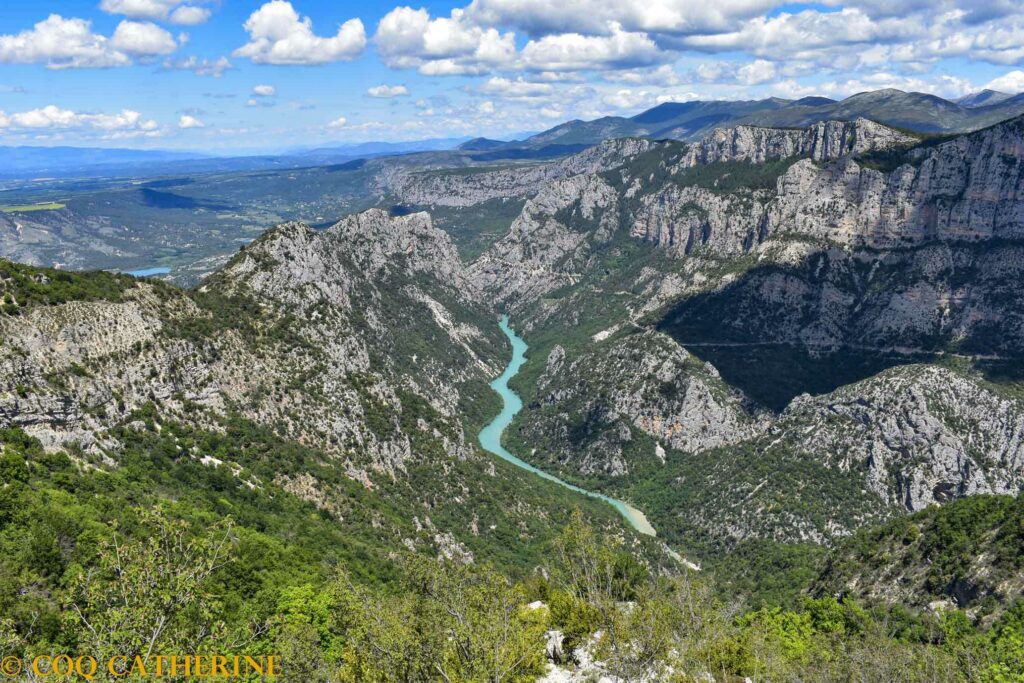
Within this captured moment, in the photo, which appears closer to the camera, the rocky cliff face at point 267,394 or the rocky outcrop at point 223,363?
the rocky outcrop at point 223,363

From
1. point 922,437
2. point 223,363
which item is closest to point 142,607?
point 223,363

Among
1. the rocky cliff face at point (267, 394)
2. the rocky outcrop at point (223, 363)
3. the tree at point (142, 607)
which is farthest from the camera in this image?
the rocky cliff face at point (267, 394)

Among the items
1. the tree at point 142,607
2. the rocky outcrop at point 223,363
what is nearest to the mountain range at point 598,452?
the rocky outcrop at point 223,363

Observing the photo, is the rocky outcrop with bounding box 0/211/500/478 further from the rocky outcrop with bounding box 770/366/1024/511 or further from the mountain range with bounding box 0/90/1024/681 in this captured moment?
the rocky outcrop with bounding box 770/366/1024/511

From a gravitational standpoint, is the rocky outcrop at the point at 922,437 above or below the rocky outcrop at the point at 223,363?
below

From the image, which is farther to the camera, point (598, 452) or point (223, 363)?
point (598, 452)

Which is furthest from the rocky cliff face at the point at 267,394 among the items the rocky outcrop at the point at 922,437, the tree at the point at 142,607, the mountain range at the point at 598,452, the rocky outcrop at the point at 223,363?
the rocky outcrop at the point at 922,437

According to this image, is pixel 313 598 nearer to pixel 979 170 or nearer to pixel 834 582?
pixel 834 582

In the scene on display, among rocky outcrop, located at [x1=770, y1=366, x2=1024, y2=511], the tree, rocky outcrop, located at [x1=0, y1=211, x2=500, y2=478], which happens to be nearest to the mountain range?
rocky outcrop, located at [x1=0, y1=211, x2=500, y2=478]

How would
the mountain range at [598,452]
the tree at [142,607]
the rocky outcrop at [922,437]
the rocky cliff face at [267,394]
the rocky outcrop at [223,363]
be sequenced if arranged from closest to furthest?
the tree at [142,607], the mountain range at [598,452], the rocky outcrop at [223,363], the rocky cliff face at [267,394], the rocky outcrop at [922,437]

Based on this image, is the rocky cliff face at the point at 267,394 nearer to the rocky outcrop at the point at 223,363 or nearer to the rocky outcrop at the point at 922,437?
the rocky outcrop at the point at 223,363

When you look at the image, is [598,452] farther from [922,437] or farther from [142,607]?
[142,607]

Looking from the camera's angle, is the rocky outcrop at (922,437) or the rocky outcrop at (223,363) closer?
the rocky outcrop at (223,363)

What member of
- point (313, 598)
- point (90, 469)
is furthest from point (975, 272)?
→ point (90, 469)
